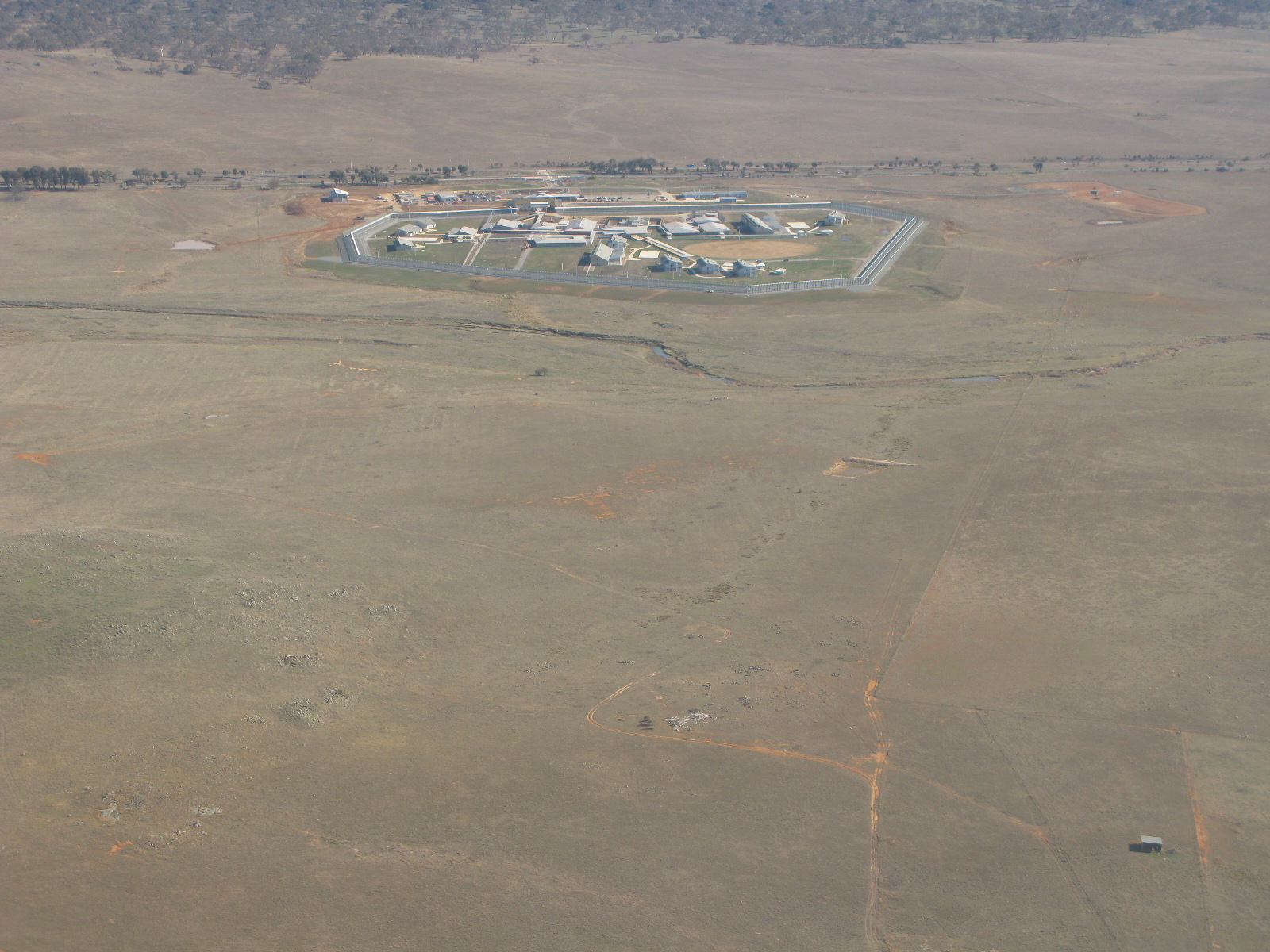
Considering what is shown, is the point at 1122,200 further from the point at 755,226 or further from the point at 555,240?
the point at 555,240

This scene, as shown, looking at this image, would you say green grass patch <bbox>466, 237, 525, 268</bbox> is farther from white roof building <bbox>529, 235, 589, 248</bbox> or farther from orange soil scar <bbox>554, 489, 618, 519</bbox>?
orange soil scar <bbox>554, 489, 618, 519</bbox>

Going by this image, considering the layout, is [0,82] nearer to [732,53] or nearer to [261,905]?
[732,53]

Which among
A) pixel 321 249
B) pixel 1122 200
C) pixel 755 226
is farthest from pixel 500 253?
pixel 1122 200

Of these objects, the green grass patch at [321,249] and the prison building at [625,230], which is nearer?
the green grass patch at [321,249]

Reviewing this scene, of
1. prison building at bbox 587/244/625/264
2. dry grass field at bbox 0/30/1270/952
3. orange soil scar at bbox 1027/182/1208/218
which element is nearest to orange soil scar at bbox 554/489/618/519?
dry grass field at bbox 0/30/1270/952

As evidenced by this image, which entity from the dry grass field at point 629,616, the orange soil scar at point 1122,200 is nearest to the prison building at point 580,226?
the dry grass field at point 629,616

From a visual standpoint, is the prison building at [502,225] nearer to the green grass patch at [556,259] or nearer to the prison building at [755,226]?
the green grass patch at [556,259]

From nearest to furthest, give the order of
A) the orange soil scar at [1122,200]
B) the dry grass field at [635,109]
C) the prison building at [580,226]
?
the prison building at [580,226] → the orange soil scar at [1122,200] → the dry grass field at [635,109]
